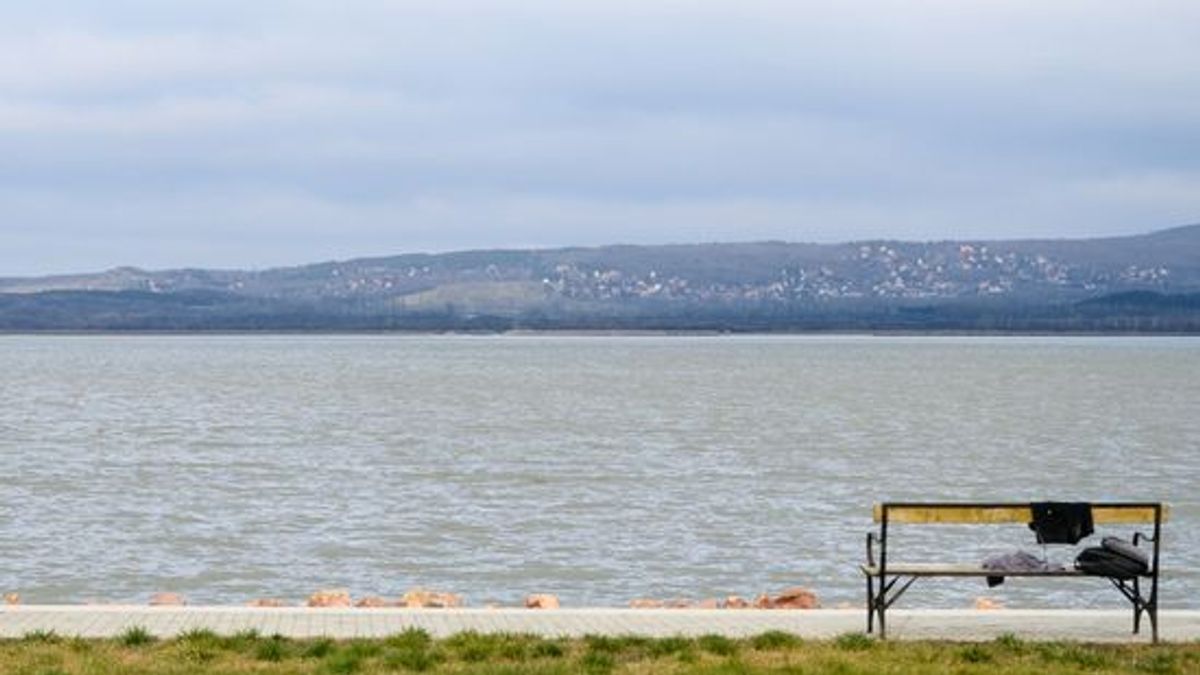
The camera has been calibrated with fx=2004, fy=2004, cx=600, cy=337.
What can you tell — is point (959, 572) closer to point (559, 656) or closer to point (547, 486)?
point (559, 656)

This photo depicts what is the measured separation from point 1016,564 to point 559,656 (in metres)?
3.17

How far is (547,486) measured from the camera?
37312 mm

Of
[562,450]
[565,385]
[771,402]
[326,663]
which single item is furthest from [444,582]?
[565,385]

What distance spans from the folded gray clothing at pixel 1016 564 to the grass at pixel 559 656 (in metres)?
0.96

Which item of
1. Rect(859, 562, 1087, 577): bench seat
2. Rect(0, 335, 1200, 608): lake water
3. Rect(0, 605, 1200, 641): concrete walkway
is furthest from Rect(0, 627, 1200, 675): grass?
Rect(0, 335, 1200, 608): lake water

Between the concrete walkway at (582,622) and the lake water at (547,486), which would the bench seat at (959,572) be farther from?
the lake water at (547,486)

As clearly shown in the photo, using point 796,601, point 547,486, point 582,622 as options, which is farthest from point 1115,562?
point 547,486

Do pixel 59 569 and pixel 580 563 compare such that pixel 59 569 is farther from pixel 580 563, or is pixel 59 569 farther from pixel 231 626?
pixel 231 626

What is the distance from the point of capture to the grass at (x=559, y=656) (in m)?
9.94

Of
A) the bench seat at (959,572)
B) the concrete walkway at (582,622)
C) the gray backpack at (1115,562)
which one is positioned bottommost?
the concrete walkway at (582,622)

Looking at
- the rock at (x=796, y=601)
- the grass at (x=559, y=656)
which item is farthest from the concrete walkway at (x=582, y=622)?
the rock at (x=796, y=601)

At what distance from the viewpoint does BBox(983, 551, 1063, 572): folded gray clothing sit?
1191 centimetres

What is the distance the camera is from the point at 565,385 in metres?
103

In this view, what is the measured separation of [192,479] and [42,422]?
2598 centimetres
